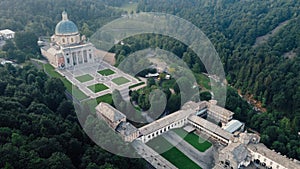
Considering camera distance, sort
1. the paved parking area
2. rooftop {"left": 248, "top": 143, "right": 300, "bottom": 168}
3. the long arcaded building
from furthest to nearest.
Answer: the paved parking area < the long arcaded building < rooftop {"left": 248, "top": 143, "right": 300, "bottom": 168}

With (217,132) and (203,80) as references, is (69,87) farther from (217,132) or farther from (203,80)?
(217,132)

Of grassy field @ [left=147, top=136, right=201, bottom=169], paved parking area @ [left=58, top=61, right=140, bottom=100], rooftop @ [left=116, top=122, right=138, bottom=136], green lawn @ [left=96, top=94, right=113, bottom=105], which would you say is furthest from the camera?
paved parking area @ [left=58, top=61, right=140, bottom=100]

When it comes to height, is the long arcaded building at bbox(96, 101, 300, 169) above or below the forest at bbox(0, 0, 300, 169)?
below

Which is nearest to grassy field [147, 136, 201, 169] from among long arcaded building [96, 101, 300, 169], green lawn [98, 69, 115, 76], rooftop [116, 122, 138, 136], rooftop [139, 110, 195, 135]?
long arcaded building [96, 101, 300, 169]

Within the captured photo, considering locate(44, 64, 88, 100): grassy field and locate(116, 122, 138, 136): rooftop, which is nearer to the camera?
locate(116, 122, 138, 136): rooftop

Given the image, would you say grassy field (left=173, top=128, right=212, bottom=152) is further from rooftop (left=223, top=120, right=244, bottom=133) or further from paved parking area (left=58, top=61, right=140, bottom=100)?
paved parking area (left=58, top=61, right=140, bottom=100)

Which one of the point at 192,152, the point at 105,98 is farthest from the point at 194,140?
the point at 105,98
